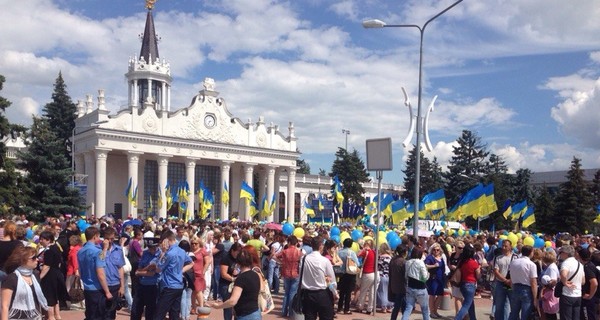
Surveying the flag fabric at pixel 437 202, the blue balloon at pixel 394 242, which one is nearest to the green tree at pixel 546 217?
the flag fabric at pixel 437 202

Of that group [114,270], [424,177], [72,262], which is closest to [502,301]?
[114,270]

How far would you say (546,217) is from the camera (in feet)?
151

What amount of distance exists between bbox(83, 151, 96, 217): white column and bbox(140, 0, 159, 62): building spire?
63.0 ft

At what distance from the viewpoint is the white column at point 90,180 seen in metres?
49.1

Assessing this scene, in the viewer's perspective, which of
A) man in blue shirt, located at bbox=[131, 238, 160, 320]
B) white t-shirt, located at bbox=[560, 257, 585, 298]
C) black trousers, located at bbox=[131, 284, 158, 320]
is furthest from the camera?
white t-shirt, located at bbox=[560, 257, 585, 298]

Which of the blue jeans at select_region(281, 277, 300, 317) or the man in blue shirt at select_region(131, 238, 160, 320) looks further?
the blue jeans at select_region(281, 277, 300, 317)

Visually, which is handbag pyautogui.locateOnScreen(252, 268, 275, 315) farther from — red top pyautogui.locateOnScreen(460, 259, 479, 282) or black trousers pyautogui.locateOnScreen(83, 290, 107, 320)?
red top pyautogui.locateOnScreen(460, 259, 479, 282)

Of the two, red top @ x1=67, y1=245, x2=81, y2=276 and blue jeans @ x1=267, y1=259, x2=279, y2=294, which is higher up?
red top @ x1=67, y1=245, x2=81, y2=276

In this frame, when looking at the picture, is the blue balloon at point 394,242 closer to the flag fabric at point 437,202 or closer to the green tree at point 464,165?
the flag fabric at point 437,202

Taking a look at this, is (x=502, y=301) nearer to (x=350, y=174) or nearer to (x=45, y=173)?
(x=45, y=173)

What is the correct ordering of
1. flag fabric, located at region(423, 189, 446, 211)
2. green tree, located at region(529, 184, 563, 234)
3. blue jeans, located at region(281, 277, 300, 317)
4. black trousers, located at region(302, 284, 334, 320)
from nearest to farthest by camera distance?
black trousers, located at region(302, 284, 334, 320)
blue jeans, located at region(281, 277, 300, 317)
flag fabric, located at region(423, 189, 446, 211)
green tree, located at region(529, 184, 563, 234)

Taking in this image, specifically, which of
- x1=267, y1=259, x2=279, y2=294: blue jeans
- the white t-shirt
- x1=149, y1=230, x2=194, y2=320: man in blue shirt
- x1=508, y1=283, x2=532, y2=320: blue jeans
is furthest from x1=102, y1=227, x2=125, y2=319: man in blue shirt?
the white t-shirt

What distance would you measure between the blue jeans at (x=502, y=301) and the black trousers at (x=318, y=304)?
377 cm

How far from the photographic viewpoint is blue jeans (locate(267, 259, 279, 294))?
14180 millimetres
